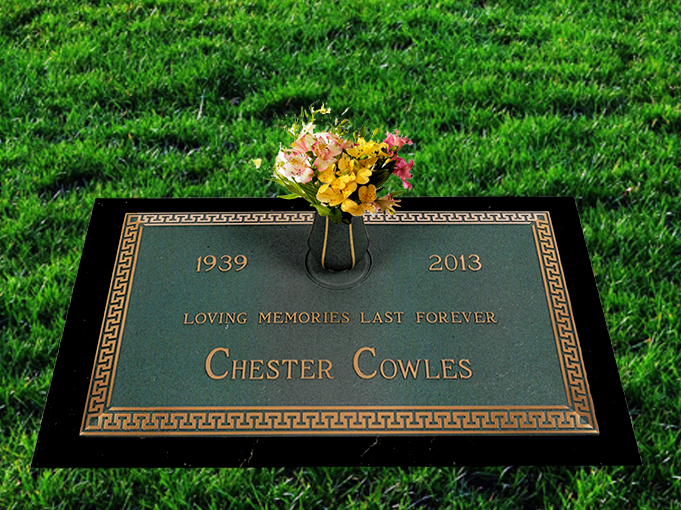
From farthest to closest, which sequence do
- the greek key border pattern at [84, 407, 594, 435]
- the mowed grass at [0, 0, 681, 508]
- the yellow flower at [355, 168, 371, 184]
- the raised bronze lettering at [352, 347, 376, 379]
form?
the mowed grass at [0, 0, 681, 508]
the raised bronze lettering at [352, 347, 376, 379]
the greek key border pattern at [84, 407, 594, 435]
the yellow flower at [355, 168, 371, 184]

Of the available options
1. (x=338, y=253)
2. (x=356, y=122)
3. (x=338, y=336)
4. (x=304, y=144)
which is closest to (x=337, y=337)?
(x=338, y=336)

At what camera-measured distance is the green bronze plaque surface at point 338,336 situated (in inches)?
99.7

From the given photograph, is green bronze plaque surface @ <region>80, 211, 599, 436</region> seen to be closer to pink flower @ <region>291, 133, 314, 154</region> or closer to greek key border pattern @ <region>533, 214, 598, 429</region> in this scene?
greek key border pattern @ <region>533, 214, 598, 429</region>

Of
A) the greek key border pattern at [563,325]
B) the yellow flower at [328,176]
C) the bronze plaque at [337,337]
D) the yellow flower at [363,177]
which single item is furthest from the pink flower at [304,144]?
the greek key border pattern at [563,325]

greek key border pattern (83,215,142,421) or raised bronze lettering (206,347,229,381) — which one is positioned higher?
raised bronze lettering (206,347,229,381)

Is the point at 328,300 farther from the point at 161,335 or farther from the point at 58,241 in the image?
the point at 58,241

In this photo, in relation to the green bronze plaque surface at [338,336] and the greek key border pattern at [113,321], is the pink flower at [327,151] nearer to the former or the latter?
the green bronze plaque surface at [338,336]

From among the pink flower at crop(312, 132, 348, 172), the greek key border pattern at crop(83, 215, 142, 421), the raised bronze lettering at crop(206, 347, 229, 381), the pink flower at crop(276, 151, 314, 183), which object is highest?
the pink flower at crop(312, 132, 348, 172)

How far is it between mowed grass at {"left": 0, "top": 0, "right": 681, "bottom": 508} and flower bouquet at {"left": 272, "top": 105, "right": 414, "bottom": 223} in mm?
1206

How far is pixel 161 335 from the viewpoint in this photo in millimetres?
2754

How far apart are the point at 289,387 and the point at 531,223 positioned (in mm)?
1491

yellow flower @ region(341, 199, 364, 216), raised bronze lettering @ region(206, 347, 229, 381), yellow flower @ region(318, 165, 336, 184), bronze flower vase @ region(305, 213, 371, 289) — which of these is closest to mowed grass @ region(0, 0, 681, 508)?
raised bronze lettering @ region(206, 347, 229, 381)

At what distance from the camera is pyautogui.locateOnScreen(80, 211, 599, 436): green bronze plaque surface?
99.7 inches

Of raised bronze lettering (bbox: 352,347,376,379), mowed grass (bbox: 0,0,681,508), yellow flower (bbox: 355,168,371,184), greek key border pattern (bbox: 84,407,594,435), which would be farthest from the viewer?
mowed grass (bbox: 0,0,681,508)
